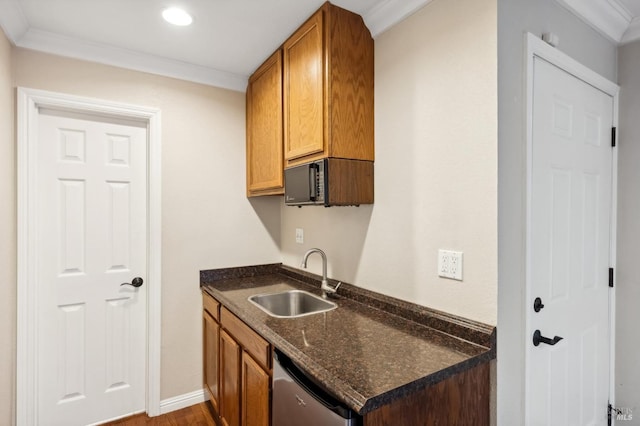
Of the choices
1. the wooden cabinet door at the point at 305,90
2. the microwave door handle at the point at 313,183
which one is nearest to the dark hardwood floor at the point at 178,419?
the microwave door handle at the point at 313,183

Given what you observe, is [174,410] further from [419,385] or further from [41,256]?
[419,385]

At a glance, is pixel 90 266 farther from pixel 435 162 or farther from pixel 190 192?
pixel 435 162

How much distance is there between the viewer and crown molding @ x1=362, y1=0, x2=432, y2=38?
155 cm

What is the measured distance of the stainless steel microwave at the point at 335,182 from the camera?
167 cm

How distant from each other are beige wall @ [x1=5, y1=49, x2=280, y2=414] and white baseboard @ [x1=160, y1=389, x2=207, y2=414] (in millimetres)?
39

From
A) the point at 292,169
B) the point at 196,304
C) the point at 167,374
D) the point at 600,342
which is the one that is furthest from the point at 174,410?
the point at 600,342

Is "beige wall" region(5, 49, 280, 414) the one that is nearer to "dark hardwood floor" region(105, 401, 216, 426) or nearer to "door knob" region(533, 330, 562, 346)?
"dark hardwood floor" region(105, 401, 216, 426)

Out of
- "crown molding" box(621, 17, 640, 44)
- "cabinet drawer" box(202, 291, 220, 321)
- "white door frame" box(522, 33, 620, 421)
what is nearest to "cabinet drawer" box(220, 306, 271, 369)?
"cabinet drawer" box(202, 291, 220, 321)

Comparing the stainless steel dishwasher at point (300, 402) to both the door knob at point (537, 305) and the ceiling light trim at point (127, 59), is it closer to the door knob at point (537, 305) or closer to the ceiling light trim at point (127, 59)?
the door knob at point (537, 305)

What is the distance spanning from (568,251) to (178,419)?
8.52 feet

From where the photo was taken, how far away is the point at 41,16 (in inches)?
71.1

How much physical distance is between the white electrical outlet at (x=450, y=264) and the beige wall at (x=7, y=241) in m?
2.24

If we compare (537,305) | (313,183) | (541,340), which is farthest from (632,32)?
(313,183)

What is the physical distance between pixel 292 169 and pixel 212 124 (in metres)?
0.99
